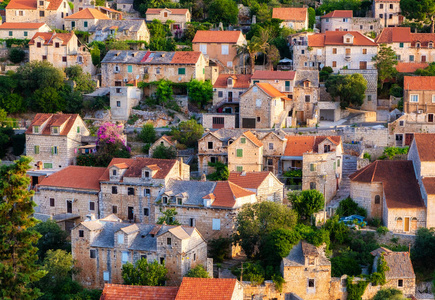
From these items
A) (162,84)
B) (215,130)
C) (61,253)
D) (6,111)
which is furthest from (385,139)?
(6,111)

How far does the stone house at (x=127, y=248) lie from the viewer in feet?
189

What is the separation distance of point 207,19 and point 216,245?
4726 cm

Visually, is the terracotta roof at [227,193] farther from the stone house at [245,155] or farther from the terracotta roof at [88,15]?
the terracotta roof at [88,15]

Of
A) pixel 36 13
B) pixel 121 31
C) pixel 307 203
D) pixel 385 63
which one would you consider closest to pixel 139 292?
pixel 307 203

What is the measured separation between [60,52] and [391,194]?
41.2 m

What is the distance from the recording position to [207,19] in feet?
338

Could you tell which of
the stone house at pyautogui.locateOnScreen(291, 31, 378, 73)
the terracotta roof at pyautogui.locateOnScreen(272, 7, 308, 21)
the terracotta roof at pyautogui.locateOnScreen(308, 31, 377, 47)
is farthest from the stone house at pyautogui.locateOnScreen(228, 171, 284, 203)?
the terracotta roof at pyautogui.locateOnScreen(272, 7, 308, 21)

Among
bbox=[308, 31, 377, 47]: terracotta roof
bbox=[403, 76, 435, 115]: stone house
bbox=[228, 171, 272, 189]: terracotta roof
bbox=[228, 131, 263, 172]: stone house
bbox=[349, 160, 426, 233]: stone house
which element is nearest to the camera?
bbox=[349, 160, 426, 233]: stone house

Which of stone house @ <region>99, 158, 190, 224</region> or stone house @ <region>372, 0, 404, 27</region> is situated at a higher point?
stone house @ <region>372, 0, 404, 27</region>

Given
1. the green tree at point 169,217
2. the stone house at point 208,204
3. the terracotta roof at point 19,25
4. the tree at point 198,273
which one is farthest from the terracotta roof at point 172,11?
the tree at point 198,273

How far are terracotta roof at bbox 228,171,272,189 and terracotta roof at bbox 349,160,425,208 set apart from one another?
22.7 ft

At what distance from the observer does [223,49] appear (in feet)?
297

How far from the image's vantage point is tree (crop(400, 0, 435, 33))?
313 ft

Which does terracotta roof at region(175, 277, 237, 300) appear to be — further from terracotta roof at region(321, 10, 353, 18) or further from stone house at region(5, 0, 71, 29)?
stone house at region(5, 0, 71, 29)
